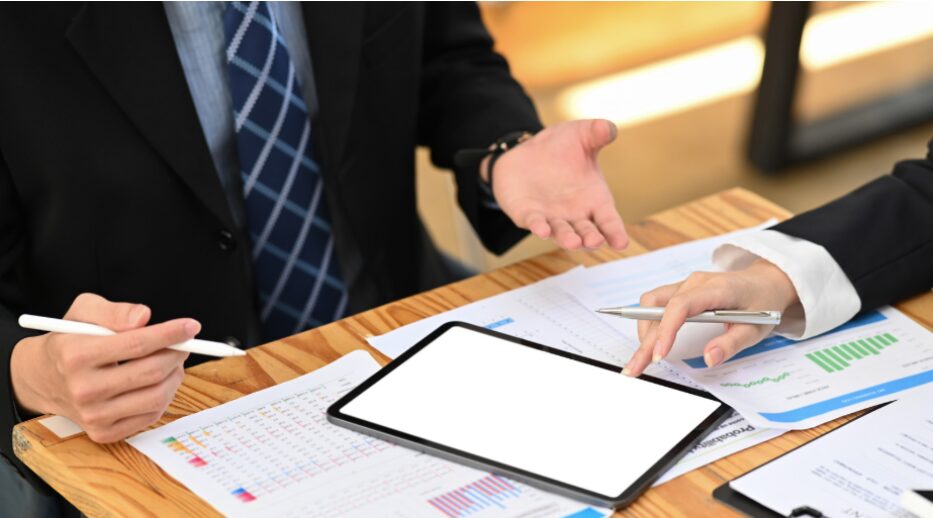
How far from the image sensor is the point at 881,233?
1288mm

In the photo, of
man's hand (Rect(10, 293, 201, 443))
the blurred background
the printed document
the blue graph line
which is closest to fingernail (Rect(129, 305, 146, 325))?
Answer: man's hand (Rect(10, 293, 201, 443))

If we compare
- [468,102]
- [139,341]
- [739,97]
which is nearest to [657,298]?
[139,341]

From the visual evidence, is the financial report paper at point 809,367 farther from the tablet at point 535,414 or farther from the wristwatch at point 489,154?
the wristwatch at point 489,154

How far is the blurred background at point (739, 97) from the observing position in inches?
134

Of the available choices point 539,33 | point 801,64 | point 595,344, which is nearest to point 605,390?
point 595,344

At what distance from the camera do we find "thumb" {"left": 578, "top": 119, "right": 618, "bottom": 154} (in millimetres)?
1387

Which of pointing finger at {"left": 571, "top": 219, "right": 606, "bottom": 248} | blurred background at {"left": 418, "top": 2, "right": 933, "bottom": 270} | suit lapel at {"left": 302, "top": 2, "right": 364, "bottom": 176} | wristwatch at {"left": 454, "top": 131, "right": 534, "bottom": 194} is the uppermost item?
suit lapel at {"left": 302, "top": 2, "right": 364, "bottom": 176}

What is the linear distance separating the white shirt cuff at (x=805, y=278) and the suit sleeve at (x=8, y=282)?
2.55ft

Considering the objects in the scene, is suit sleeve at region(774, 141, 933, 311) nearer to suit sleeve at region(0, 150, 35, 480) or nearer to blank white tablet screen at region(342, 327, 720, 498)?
blank white tablet screen at region(342, 327, 720, 498)

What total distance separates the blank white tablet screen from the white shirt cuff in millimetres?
183

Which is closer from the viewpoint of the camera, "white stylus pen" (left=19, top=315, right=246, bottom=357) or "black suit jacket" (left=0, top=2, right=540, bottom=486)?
"white stylus pen" (left=19, top=315, right=246, bottom=357)

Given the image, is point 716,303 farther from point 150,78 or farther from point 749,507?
point 150,78

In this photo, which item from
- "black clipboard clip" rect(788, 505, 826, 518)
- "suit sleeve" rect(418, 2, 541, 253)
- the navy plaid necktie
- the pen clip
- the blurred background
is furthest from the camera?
the blurred background

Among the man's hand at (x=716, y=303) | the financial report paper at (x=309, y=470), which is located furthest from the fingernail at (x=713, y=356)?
the financial report paper at (x=309, y=470)
